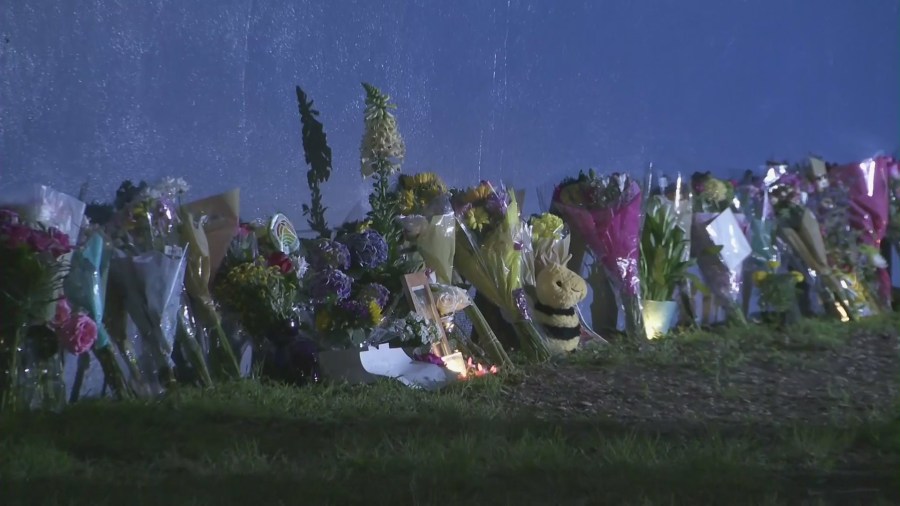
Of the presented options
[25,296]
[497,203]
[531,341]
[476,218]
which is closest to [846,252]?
[531,341]

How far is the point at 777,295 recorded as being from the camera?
718 cm

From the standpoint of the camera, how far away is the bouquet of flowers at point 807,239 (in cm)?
A: 756

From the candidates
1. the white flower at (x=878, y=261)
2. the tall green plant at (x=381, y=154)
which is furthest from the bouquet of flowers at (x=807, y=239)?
the tall green plant at (x=381, y=154)

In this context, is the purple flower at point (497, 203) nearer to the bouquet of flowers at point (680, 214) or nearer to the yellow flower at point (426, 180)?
the yellow flower at point (426, 180)

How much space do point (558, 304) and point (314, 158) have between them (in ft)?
5.34

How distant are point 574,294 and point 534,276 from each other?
282mm

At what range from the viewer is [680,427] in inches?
166

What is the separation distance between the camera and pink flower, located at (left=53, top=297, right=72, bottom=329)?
4.40 metres

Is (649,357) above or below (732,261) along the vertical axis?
below

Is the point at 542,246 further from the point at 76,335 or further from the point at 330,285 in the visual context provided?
the point at 76,335

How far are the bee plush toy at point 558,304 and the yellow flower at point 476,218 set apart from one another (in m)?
0.48

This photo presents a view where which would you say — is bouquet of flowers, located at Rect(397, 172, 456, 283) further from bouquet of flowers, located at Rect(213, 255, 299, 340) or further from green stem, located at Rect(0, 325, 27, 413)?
green stem, located at Rect(0, 325, 27, 413)

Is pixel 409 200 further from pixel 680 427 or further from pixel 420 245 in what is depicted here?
pixel 680 427

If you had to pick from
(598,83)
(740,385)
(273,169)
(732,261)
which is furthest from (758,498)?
(598,83)
